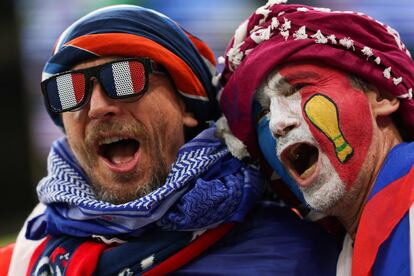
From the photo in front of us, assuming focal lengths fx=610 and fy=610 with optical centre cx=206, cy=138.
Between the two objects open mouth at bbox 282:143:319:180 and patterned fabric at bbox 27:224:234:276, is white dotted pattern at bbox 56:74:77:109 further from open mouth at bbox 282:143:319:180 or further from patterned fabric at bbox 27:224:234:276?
open mouth at bbox 282:143:319:180

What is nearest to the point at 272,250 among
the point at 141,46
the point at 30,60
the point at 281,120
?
the point at 281,120

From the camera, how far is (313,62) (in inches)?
52.6

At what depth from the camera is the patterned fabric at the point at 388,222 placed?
119 centimetres

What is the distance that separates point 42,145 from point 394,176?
2641 mm

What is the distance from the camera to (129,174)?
146cm

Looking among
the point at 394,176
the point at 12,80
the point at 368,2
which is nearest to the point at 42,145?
the point at 12,80

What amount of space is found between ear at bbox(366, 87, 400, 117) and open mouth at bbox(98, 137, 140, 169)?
569mm

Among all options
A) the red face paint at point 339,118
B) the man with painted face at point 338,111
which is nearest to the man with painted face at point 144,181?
the man with painted face at point 338,111

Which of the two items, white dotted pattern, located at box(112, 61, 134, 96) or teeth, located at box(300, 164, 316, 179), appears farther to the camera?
white dotted pattern, located at box(112, 61, 134, 96)

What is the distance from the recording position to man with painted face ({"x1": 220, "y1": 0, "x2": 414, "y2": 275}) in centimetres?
127

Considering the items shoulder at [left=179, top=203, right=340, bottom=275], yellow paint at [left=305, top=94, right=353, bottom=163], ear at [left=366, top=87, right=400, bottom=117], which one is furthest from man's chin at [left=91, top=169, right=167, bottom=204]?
ear at [left=366, top=87, right=400, bottom=117]

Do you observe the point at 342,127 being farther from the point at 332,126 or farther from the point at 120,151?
the point at 120,151

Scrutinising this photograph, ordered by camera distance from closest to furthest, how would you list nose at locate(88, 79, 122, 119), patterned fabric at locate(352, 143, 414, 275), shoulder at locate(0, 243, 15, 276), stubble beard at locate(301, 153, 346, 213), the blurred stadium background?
patterned fabric at locate(352, 143, 414, 275), stubble beard at locate(301, 153, 346, 213), nose at locate(88, 79, 122, 119), shoulder at locate(0, 243, 15, 276), the blurred stadium background

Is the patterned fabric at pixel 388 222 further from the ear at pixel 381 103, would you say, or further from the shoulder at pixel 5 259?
the shoulder at pixel 5 259
